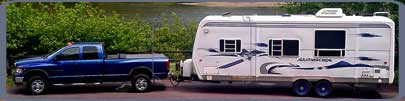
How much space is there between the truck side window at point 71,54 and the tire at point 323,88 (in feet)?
18.5

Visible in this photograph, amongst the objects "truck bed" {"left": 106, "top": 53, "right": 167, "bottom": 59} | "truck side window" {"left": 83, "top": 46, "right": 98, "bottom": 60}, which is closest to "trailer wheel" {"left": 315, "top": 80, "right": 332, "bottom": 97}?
"truck bed" {"left": 106, "top": 53, "right": 167, "bottom": 59}

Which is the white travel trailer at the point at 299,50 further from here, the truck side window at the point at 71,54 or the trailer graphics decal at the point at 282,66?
the truck side window at the point at 71,54

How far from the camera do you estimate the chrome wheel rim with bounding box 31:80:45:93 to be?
1509cm

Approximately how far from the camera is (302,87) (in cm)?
1513

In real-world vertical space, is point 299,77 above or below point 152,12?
below

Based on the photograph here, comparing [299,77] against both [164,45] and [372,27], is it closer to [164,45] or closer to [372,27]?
[372,27]

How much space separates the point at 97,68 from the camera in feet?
50.0

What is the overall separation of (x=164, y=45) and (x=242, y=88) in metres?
3.02

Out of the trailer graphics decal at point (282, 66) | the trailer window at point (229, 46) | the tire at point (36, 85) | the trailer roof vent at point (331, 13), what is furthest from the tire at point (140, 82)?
the trailer roof vent at point (331, 13)

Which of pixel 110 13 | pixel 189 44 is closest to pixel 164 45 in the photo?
pixel 189 44

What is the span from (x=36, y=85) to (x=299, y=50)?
6.16m

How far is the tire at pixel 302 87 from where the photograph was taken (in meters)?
15.1
